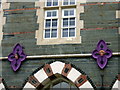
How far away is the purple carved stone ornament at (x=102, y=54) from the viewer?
25.2ft

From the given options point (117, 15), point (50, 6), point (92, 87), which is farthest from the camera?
point (50, 6)

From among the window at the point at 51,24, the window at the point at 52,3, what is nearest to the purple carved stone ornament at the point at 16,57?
the window at the point at 51,24

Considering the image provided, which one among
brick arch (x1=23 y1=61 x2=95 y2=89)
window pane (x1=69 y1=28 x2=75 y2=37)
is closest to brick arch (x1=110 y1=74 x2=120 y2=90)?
brick arch (x1=23 y1=61 x2=95 y2=89)

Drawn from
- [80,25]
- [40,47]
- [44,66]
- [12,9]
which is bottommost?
[44,66]

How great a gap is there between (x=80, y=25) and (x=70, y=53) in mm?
865

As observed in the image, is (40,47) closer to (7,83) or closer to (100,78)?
(7,83)

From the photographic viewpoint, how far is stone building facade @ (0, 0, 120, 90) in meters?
7.78

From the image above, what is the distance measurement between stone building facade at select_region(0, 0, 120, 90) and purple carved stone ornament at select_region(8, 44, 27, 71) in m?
0.11

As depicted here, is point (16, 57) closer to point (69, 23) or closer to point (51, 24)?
point (51, 24)

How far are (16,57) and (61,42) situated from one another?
1.35 meters

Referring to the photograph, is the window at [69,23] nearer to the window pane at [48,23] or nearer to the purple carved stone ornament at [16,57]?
the window pane at [48,23]

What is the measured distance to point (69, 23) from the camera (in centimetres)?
844

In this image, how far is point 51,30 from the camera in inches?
334

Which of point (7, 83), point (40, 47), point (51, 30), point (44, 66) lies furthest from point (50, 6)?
point (7, 83)
